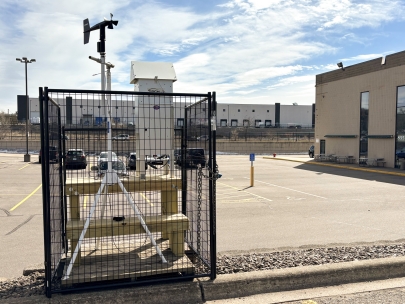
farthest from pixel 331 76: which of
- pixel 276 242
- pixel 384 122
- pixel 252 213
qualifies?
pixel 276 242

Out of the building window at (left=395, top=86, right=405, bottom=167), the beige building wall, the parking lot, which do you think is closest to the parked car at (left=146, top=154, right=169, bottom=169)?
the parking lot

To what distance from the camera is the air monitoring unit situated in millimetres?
4766

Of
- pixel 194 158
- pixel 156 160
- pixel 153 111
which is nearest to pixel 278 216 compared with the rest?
pixel 156 160

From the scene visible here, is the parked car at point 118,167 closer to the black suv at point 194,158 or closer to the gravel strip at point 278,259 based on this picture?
the black suv at point 194,158

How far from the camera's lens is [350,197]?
13328mm

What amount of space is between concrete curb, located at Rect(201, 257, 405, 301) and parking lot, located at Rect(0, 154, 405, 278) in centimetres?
167

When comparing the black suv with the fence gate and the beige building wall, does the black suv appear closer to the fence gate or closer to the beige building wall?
the fence gate

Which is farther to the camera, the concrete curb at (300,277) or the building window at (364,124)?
the building window at (364,124)

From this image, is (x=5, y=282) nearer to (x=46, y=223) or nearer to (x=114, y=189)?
(x=46, y=223)

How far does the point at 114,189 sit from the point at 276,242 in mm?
3949

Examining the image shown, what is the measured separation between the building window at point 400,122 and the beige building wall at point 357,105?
26cm

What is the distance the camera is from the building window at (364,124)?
27.3 m

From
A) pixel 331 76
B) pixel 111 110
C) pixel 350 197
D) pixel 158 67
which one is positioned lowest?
Answer: pixel 350 197

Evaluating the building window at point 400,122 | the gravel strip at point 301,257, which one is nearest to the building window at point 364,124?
the building window at point 400,122
